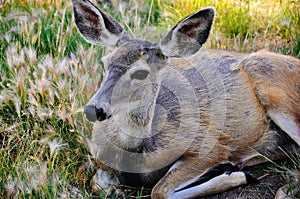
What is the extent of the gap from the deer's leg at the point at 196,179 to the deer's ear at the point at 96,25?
102 cm

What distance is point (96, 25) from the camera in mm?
4879

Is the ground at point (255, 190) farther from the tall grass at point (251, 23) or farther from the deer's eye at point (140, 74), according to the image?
the tall grass at point (251, 23)

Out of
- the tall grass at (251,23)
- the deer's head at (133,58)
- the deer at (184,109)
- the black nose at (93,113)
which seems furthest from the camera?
the tall grass at (251,23)

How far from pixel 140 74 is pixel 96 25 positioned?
61cm

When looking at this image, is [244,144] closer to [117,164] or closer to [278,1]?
[117,164]

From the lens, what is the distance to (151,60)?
465 cm

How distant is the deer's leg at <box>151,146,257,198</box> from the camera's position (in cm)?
476

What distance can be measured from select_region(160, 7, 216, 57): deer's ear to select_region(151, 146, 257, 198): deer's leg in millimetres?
796

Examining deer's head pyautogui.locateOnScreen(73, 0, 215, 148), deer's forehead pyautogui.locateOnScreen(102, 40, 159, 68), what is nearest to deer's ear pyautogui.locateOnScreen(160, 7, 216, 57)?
deer's head pyautogui.locateOnScreen(73, 0, 215, 148)

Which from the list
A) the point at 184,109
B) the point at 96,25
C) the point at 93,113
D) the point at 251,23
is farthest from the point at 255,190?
the point at 251,23

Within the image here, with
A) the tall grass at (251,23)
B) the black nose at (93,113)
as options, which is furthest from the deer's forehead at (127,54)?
the tall grass at (251,23)

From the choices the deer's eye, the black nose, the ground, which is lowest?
the ground

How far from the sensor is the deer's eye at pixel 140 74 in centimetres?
447

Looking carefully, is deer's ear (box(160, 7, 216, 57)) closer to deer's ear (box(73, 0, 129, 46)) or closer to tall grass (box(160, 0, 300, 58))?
deer's ear (box(73, 0, 129, 46))
